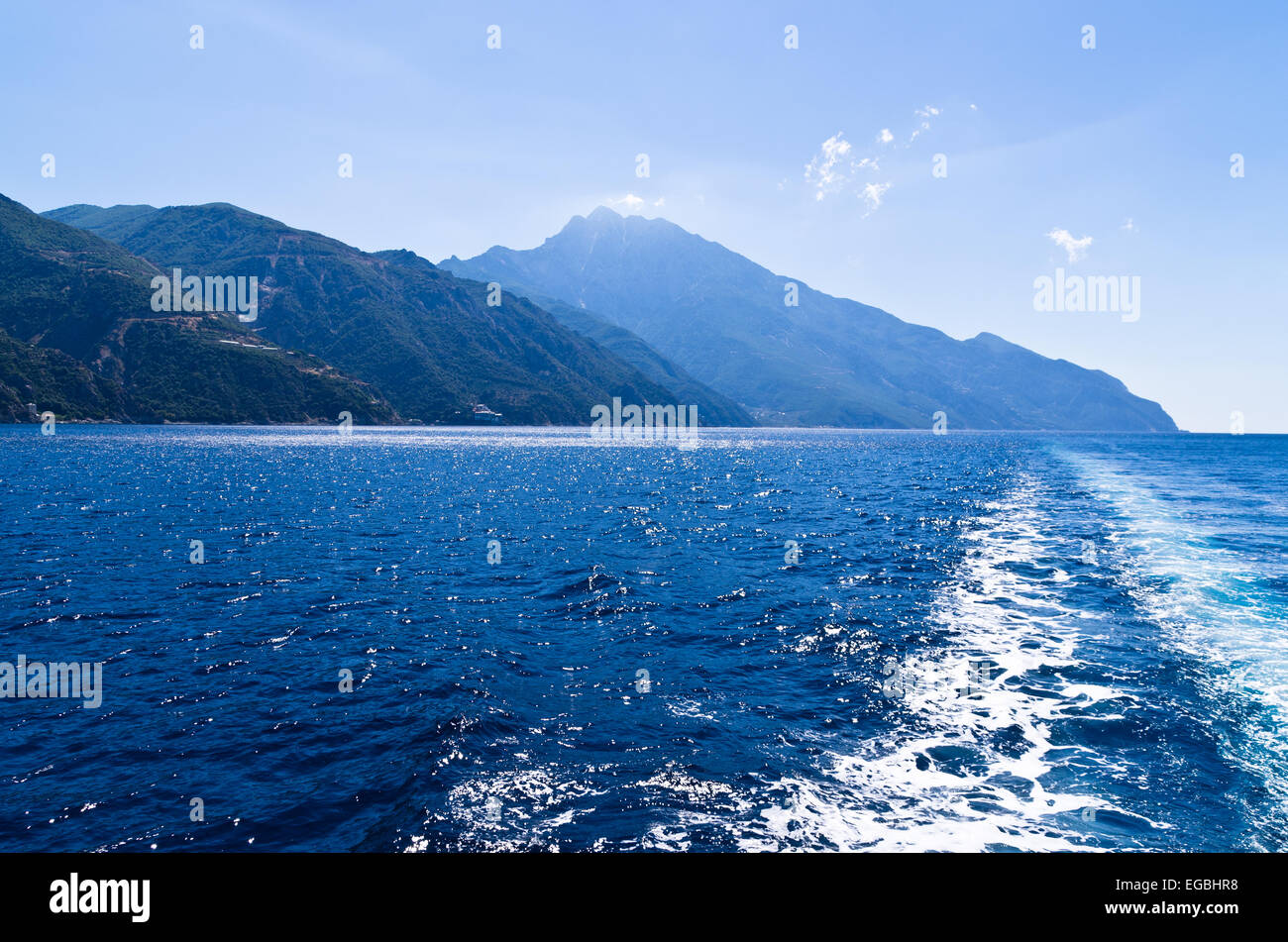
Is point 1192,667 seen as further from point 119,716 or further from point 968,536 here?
point 119,716

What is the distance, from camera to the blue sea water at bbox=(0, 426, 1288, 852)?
13.0 meters

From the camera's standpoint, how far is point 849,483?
88.4 m

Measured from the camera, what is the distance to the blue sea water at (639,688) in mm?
12984

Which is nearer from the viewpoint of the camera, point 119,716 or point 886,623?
point 119,716

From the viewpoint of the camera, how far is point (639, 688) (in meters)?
19.8

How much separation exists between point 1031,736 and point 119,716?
82.3ft

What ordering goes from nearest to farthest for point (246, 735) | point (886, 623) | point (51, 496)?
point (246, 735), point (886, 623), point (51, 496)

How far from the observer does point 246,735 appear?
16.4 metres
